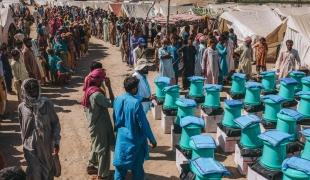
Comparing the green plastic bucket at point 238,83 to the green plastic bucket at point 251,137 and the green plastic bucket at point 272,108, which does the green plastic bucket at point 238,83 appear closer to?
the green plastic bucket at point 272,108

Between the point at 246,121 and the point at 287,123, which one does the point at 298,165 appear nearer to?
the point at 246,121

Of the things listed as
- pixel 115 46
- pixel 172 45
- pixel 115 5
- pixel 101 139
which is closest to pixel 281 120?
pixel 101 139

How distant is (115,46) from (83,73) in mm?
6459

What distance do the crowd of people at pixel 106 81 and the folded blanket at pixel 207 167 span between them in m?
0.78

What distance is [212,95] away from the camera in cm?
835

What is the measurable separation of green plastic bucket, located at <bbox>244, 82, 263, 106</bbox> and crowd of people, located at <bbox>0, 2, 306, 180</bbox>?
209cm

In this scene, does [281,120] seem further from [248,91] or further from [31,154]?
[31,154]

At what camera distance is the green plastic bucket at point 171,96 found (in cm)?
830

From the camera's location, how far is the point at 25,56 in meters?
9.77

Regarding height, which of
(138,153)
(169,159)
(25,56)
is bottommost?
(169,159)

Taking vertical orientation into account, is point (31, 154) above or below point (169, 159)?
above

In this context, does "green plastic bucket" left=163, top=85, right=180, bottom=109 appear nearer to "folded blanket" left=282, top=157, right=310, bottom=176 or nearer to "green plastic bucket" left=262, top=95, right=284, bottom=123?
"green plastic bucket" left=262, top=95, right=284, bottom=123

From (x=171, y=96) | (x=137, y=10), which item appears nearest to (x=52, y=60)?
(x=171, y=96)

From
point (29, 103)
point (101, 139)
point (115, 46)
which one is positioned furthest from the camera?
point (115, 46)
